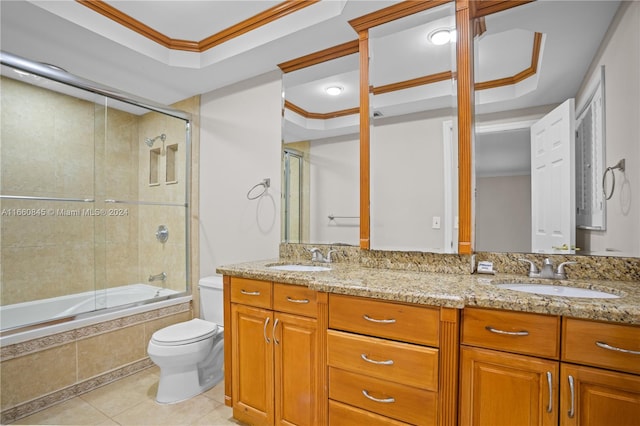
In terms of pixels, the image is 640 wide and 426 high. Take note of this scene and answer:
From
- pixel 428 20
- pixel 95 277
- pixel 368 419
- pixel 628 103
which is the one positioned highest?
pixel 428 20

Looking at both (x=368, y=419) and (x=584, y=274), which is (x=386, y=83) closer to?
(x=584, y=274)

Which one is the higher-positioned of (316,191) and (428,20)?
(428,20)

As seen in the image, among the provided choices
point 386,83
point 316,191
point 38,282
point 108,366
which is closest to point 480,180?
point 386,83

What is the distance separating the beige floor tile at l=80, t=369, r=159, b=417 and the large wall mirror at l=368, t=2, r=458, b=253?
6.18 feet

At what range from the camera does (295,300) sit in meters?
1.61

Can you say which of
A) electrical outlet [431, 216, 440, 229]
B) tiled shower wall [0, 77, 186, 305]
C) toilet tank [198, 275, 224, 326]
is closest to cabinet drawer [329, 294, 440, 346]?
electrical outlet [431, 216, 440, 229]

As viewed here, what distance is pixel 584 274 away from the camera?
4.84 feet

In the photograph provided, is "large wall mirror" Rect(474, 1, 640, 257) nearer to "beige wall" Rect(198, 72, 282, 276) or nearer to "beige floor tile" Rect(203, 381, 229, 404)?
"beige wall" Rect(198, 72, 282, 276)

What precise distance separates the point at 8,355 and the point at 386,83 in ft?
9.17

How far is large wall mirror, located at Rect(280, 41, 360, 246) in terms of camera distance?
82.7 inches

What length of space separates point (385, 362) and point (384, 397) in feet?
0.50

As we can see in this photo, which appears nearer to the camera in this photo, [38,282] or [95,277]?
[38,282]

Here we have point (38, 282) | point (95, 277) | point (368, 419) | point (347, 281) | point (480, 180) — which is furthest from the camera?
point (95, 277)

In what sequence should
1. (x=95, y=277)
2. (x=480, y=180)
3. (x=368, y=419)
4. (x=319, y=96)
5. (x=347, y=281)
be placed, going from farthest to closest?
1. (x=95, y=277)
2. (x=319, y=96)
3. (x=480, y=180)
4. (x=347, y=281)
5. (x=368, y=419)
